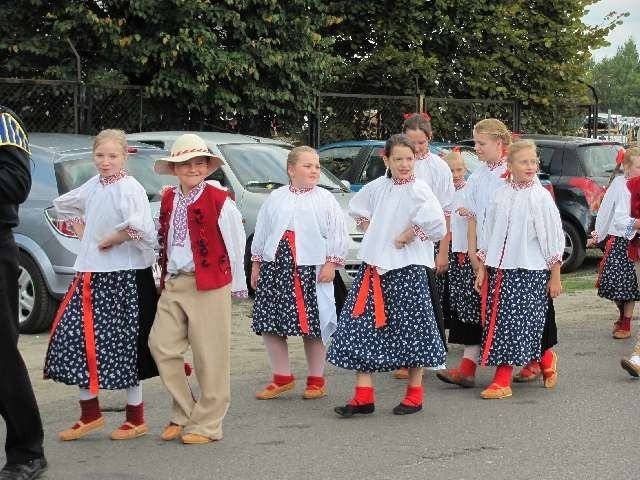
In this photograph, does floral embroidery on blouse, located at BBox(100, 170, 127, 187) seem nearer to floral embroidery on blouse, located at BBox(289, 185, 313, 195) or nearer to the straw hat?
the straw hat

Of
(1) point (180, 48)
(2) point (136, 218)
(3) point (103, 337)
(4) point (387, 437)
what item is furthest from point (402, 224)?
(1) point (180, 48)

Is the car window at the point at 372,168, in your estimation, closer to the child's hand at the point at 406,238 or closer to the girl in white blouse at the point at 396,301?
the girl in white blouse at the point at 396,301

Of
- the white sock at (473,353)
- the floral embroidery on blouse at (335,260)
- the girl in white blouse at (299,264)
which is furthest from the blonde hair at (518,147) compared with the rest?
the white sock at (473,353)

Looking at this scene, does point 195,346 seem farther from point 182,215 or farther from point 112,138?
point 112,138

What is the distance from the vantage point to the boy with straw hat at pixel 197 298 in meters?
6.29

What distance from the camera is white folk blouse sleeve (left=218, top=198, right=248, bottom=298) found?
634 centimetres

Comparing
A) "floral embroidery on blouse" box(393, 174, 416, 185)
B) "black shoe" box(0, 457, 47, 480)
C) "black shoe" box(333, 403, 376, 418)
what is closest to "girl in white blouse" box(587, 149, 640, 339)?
"floral embroidery on blouse" box(393, 174, 416, 185)

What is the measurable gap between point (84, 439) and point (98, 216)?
122 centimetres

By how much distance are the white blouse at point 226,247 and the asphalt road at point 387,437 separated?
3.02 ft

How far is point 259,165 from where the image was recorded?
12.0 meters

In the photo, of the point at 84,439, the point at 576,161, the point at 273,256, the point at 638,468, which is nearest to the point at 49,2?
the point at 576,161

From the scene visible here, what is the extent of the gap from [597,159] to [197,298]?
32.3 feet

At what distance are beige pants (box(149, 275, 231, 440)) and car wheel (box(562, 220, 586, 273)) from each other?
9014 millimetres

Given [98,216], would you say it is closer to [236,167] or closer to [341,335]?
[341,335]
